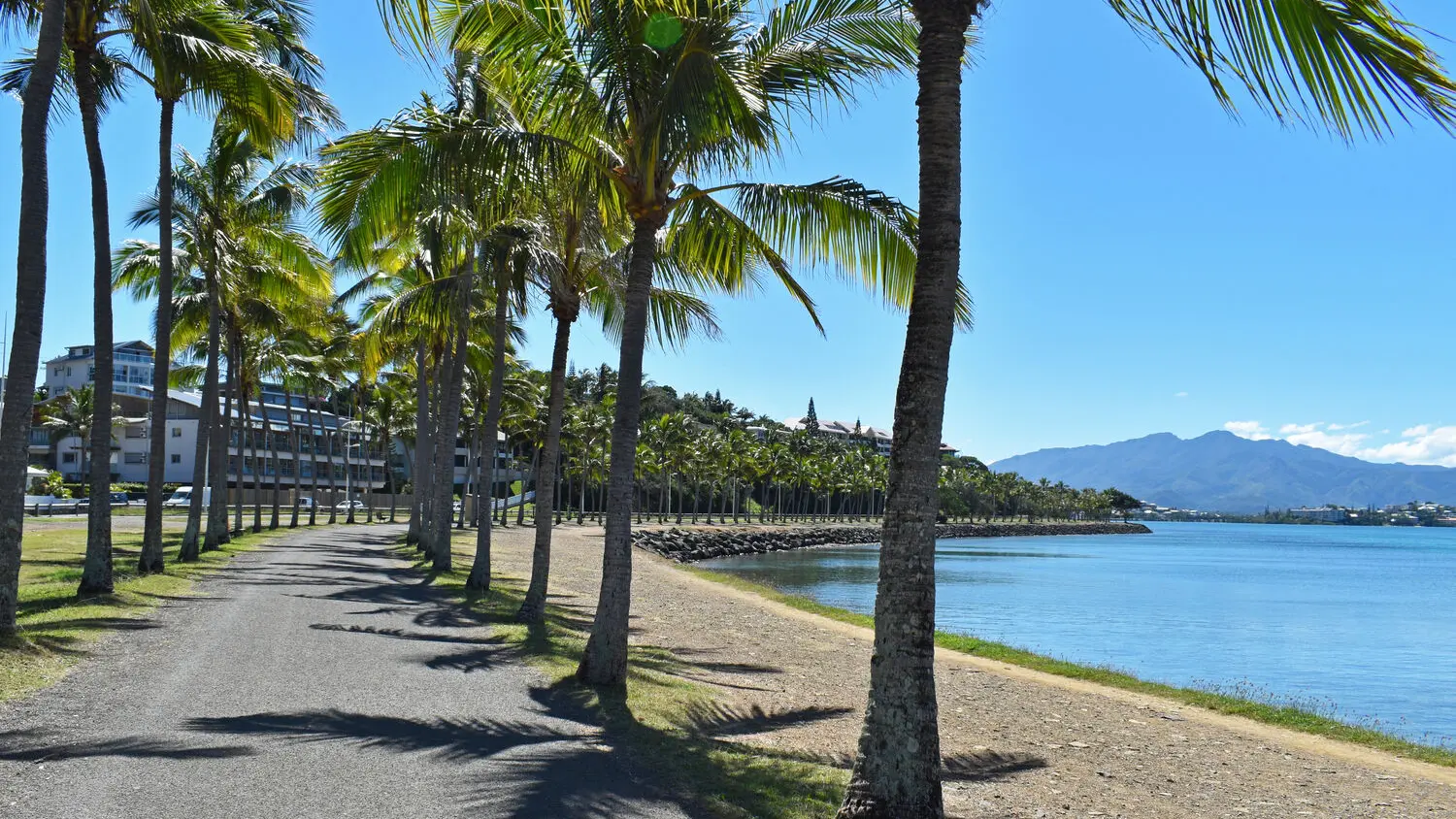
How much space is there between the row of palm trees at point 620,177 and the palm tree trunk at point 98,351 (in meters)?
→ 0.06

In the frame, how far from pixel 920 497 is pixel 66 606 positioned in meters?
13.8

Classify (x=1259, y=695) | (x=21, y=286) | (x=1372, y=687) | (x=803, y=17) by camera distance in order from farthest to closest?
1. (x=1372, y=687)
2. (x=1259, y=695)
3. (x=21, y=286)
4. (x=803, y=17)

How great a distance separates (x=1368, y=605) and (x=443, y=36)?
158ft

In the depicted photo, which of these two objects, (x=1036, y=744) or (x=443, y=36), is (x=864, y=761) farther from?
(x=443, y=36)

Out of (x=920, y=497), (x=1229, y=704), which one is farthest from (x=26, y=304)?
(x=1229, y=704)

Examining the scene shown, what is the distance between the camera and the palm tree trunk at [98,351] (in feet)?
51.3

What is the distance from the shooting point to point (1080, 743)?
12.2 metres

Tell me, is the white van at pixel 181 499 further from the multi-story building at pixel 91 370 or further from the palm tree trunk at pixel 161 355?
the palm tree trunk at pixel 161 355

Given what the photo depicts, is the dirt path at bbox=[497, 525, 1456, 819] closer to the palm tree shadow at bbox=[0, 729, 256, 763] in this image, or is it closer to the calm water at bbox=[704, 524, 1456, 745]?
the calm water at bbox=[704, 524, 1456, 745]

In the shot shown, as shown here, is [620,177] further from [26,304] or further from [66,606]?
[66,606]

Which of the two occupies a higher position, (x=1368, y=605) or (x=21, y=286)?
(x=21, y=286)

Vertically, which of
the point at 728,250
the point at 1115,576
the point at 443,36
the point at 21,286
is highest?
the point at 443,36

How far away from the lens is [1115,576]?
2379 inches

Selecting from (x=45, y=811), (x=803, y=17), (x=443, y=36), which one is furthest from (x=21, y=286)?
(x=803, y=17)
